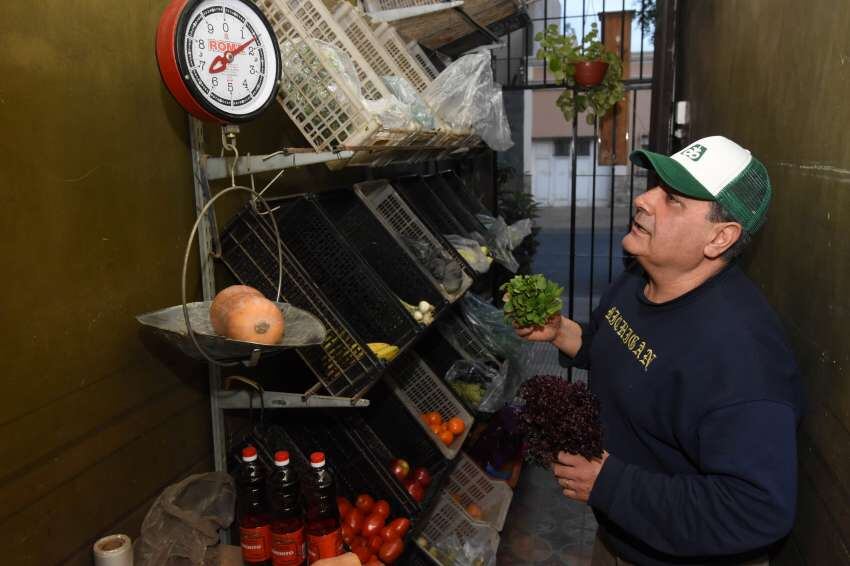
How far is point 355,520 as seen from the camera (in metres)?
2.46

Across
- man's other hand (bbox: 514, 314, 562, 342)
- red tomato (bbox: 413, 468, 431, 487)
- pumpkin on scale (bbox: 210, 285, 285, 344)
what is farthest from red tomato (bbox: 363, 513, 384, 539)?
pumpkin on scale (bbox: 210, 285, 285, 344)

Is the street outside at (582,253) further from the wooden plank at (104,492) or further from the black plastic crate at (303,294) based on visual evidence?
the wooden plank at (104,492)

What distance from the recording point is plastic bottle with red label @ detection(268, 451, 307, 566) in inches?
71.3

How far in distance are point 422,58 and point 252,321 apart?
7.39 feet

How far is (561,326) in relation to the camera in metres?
2.23

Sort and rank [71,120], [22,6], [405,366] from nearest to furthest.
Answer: [22,6] → [71,120] → [405,366]

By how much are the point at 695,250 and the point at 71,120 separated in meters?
1.49

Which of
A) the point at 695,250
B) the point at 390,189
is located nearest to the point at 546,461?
the point at 695,250

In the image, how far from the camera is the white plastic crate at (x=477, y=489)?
11.2ft

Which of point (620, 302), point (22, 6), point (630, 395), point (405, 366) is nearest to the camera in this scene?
point (22, 6)

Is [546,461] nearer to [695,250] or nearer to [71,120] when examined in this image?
[695,250]

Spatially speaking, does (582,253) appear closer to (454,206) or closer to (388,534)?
(454,206)

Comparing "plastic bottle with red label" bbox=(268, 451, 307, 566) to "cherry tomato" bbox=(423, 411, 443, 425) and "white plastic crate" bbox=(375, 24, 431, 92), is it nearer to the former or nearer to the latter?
"cherry tomato" bbox=(423, 411, 443, 425)

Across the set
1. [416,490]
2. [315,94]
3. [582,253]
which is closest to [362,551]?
[416,490]
